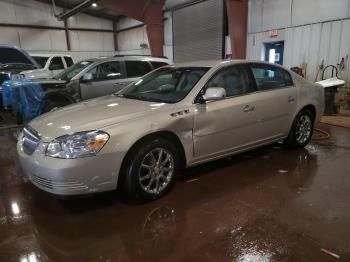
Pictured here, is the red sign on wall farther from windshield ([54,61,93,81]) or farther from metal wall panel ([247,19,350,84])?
windshield ([54,61,93,81])

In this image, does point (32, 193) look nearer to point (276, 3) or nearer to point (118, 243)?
point (118, 243)

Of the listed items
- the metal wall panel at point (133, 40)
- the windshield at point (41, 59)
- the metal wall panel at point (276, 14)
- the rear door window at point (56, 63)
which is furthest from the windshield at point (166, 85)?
the metal wall panel at point (133, 40)

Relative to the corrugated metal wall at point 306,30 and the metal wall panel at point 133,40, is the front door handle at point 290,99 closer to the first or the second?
the corrugated metal wall at point 306,30

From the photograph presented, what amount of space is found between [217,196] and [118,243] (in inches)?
50.4

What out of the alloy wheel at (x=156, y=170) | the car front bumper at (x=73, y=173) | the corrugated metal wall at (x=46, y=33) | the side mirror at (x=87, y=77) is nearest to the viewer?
the car front bumper at (x=73, y=173)

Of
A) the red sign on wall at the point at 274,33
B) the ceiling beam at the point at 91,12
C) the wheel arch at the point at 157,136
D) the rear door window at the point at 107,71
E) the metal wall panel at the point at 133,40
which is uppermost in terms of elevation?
the ceiling beam at the point at 91,12

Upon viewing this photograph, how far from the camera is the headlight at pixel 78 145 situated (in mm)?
2746

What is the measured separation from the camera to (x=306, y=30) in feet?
32.4

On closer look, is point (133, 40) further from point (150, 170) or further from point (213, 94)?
point (150, 170)

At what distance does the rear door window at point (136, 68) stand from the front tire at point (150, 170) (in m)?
4.66

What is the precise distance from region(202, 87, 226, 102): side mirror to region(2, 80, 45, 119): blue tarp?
4.41 metres

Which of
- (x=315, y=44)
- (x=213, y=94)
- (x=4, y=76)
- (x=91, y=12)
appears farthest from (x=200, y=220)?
(x=91, y=12)

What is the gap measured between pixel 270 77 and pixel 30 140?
331 centimetres

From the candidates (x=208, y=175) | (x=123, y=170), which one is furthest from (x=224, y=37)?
(x=123, y=170)
